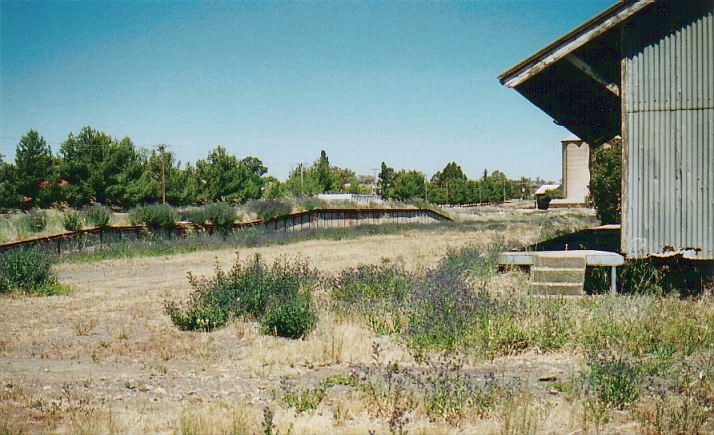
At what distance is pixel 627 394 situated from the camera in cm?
529

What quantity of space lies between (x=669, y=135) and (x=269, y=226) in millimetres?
31270

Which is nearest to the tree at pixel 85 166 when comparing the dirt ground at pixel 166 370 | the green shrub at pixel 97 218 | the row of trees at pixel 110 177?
the row of trees at pixel 110 177

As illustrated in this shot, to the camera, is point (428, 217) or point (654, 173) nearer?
point (654, 173)

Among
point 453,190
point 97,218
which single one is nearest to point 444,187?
point 453,190

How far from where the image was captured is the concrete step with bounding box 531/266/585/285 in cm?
1009

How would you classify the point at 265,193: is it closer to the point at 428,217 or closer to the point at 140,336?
the point at 428,217

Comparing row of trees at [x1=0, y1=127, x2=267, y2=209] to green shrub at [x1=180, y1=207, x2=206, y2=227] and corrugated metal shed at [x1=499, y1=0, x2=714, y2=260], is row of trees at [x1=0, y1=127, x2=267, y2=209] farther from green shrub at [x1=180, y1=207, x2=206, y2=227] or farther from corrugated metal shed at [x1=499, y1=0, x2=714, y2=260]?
corrugated metal shed at [x1=499, y1=0, x2=714, y2=260]

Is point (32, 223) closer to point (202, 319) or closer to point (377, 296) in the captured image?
point (202, 319)

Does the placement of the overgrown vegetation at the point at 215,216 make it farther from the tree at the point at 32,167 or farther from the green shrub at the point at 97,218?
the tree at the point at 32,167

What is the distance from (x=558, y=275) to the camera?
404 inches

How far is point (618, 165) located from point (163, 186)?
40.7 metres

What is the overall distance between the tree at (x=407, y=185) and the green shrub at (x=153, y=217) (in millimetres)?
50527

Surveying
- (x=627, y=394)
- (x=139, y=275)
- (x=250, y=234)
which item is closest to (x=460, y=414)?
(x=627, y=394)

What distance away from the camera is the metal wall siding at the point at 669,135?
9.58 m
